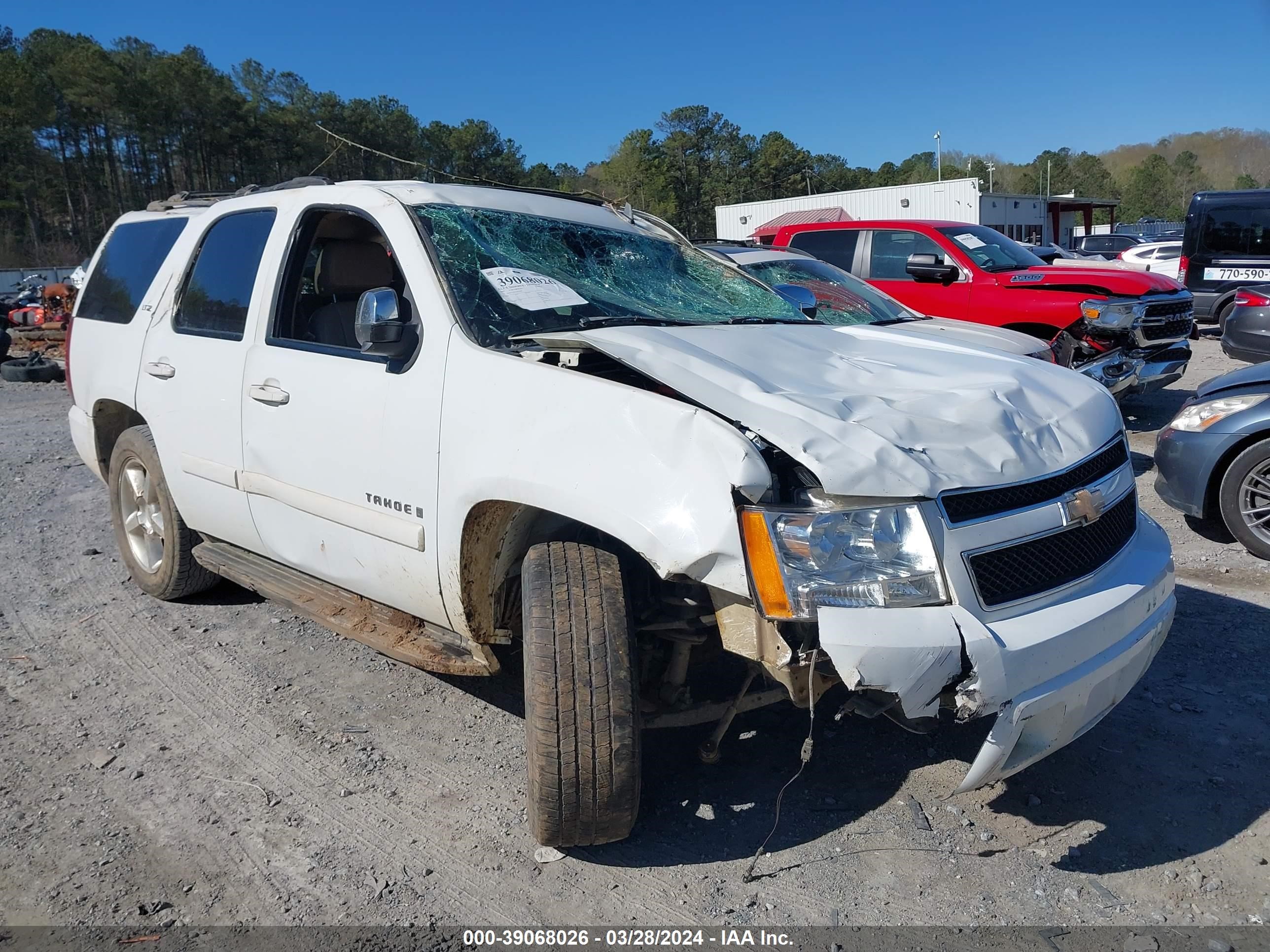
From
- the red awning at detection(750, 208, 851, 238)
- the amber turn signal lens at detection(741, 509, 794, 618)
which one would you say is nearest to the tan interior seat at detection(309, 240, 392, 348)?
the amber turn signal lens at detection(741, 509, 794, 618)

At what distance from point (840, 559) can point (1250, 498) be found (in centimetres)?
439

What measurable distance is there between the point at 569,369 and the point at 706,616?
850 mm

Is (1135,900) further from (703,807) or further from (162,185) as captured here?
(162,185)

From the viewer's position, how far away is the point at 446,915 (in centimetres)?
255

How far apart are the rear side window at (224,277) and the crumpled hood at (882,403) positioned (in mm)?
1784

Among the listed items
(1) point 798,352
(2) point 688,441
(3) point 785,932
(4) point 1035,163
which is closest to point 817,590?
(2) point 688,441

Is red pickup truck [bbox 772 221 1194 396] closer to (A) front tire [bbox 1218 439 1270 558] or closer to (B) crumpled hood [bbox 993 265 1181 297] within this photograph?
(B) crumpled hood [bbox 993 265 1181 297]

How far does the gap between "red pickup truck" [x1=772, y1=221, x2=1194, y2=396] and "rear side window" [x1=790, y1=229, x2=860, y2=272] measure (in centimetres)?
1

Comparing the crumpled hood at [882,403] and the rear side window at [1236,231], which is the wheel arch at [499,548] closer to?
the crumpled hood at [882,403]

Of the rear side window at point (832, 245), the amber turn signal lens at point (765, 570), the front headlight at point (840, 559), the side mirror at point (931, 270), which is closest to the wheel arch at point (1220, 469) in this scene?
the side mirror at point (931, 270)

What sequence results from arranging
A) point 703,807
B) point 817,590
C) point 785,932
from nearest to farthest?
1. point 817,590
2. point 785,932
3. point 703,807

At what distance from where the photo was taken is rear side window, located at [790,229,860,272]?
33.2 feet

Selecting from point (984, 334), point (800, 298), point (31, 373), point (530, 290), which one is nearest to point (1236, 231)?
point (984, 334)

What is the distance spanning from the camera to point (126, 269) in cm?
495
